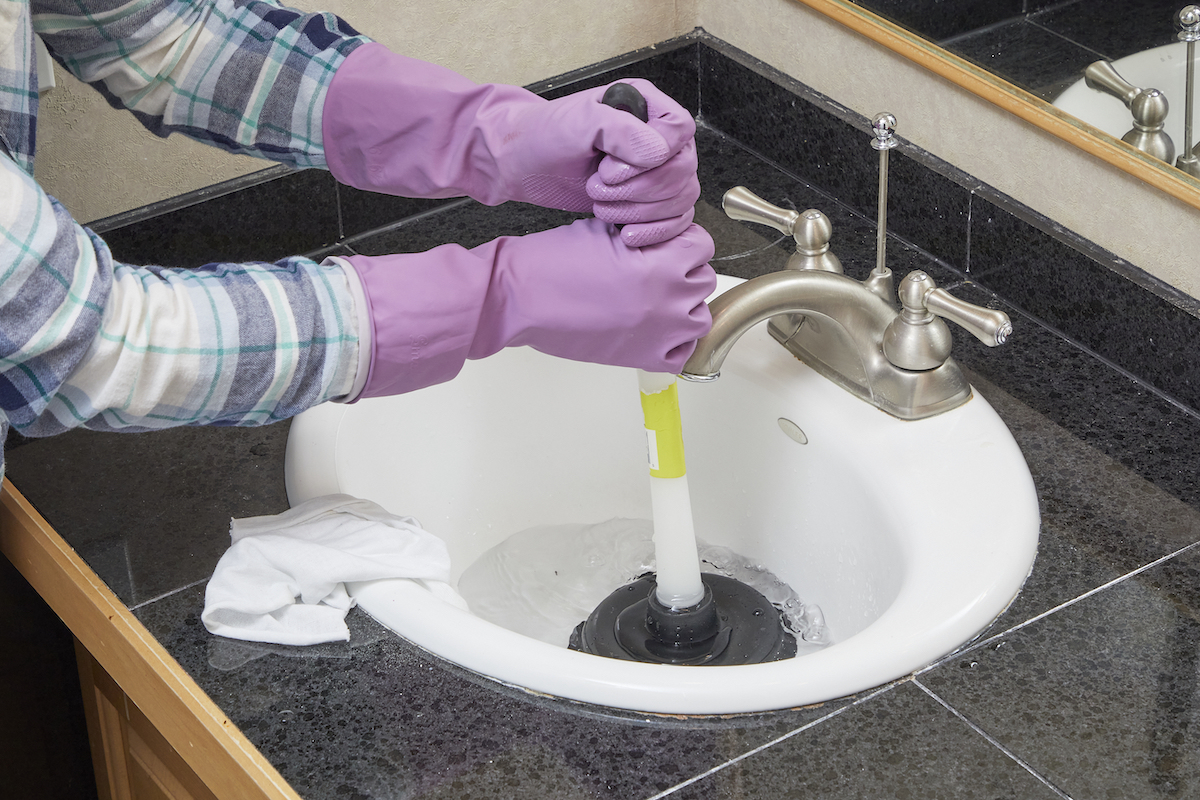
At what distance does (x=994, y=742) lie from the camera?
84 cm

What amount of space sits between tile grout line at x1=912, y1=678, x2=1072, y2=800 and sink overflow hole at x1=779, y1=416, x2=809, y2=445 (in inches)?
13.1

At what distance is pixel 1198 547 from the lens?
3.22ft

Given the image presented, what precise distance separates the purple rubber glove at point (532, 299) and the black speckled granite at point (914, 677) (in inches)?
8.8

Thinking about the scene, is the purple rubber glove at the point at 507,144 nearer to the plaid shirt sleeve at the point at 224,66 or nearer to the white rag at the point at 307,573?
the plaid shirt sleeve at the point at 224,66

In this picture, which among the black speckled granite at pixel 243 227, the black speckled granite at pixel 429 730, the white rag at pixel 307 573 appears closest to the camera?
the black speckled granite at pixel 429 730

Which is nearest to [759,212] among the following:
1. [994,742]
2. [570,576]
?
[570,576]

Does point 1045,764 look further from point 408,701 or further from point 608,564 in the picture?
point 608,564

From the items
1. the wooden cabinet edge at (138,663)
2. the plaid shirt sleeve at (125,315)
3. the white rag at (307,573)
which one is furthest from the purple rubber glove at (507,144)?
the wooden cabinet edge at (138,663)

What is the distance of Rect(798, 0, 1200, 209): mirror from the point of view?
1.14 m

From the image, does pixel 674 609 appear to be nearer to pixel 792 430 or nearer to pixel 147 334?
pixel 792 430

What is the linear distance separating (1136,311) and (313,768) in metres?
0.76

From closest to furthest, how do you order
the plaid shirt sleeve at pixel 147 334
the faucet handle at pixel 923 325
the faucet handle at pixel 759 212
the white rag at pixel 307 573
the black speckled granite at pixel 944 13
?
the plaid shirt sleeve at pixel 147 334 < the white rag at pixel 307 573 < the faucet handle at pixel 923 325 < the faucet handle at pixel 759 212 < the black speckled granite at pixel 944 13

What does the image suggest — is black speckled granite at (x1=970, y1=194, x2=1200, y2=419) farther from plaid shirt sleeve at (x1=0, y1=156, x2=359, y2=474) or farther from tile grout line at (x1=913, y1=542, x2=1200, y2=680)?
plaid shirt sleeve at (x1=0, y1=156, x2=359, y2=474)

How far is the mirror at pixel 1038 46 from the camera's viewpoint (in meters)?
1.14
